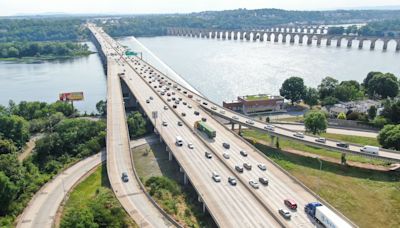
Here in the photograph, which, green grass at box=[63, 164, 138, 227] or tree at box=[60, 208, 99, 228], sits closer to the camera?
tree at box=[60, 208, 99, 228]

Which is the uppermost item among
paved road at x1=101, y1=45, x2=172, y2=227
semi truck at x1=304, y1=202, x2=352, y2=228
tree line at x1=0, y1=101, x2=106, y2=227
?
semi truck at x1=304, y1=202, x2=352, y2=228

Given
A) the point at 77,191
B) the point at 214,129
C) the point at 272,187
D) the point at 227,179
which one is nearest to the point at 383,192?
the point at 272,187

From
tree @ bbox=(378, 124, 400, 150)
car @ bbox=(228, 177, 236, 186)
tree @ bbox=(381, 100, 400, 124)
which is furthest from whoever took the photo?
tree @ bbox=(381, 100, 400, 124)

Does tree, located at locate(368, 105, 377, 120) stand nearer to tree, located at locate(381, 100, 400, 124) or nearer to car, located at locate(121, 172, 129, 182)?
tree, located at locate(381, 100, 400, 124)

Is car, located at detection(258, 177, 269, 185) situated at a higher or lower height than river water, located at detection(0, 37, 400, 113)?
higher

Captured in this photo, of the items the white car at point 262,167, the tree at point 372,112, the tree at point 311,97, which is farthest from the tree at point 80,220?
the tree at point 311,97

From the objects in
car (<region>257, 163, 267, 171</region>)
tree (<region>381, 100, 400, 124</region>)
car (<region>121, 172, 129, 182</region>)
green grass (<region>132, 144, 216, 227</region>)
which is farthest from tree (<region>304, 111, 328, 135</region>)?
car (<region>121, 172, 129, 182</region>)

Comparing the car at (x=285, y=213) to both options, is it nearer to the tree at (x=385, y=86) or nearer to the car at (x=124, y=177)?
the car at (x=124, y=177)

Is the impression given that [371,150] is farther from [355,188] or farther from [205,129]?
[205,129]
